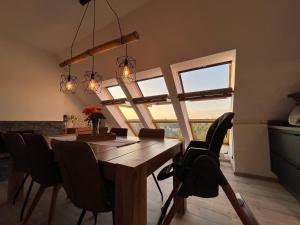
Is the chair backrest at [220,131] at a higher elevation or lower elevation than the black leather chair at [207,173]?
higher

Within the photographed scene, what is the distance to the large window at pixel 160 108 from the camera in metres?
3.86

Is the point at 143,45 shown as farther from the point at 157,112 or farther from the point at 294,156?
the point at 294,156

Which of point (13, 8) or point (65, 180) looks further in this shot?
point (13, 8)

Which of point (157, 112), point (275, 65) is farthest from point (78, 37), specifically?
point (275, 65)

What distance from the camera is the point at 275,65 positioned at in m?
2.19

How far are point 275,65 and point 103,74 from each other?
3.40 metres

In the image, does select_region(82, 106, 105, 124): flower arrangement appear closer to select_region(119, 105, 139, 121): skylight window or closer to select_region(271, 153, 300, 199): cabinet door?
select_region(271, 153, 300, 199): cabinet door

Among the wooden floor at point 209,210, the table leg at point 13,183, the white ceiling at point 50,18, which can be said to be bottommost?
the wooden floor at point 209,210

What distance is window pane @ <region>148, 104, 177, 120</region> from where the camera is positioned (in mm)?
4230

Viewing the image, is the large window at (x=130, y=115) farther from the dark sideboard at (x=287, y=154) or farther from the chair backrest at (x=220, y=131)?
the chair backrest at (x=220, y=131)

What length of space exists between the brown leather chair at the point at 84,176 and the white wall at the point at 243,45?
2.21 m

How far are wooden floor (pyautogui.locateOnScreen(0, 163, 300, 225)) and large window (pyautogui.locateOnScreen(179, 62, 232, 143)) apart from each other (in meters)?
1.70

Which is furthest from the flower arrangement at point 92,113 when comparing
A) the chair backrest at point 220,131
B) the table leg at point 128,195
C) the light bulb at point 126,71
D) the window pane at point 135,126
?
the window pane at point 135,126

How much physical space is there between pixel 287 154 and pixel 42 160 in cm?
293
